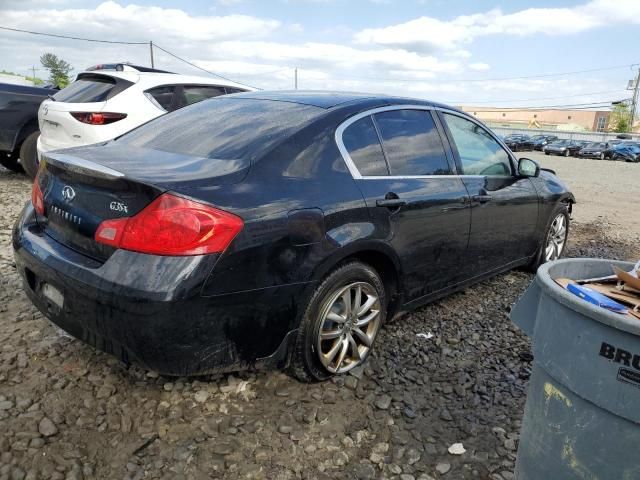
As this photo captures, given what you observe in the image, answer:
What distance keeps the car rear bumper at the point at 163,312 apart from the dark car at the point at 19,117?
591 cm

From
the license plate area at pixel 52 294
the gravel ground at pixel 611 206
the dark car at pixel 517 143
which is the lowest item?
the dark car at pixel 517 143

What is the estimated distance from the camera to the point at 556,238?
512 centimetres

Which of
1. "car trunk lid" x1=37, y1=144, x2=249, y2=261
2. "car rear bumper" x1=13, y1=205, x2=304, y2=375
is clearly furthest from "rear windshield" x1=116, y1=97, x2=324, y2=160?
"car rear bumper" x1=13, y1=205, x2=304, y2=375

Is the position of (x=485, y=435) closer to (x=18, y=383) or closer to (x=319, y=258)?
(x=319, y=258)

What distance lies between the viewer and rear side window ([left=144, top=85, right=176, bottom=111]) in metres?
6.22

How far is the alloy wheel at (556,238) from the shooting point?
4.96m

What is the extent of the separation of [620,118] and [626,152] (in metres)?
47.8

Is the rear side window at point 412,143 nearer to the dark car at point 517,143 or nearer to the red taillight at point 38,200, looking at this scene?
the red taillight at point 38,200

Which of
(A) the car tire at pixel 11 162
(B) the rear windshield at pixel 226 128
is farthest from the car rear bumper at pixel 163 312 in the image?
(A) the car tire at pixel 11 162

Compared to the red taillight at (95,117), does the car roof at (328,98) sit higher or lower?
higher

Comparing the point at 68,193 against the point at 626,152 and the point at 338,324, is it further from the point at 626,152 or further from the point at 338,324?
the point at 626,152

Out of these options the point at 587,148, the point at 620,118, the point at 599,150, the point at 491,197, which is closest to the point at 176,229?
the point at 491,197

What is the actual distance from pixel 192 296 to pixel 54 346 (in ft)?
4.87

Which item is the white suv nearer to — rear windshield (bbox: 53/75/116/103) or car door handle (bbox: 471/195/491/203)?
rear windshield (bbox: 53/75/116/103)
